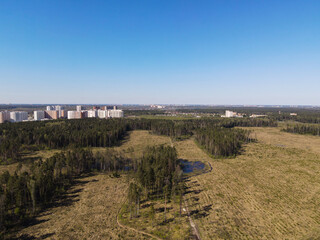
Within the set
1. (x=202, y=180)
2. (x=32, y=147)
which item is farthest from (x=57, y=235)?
(x=32, y=147)

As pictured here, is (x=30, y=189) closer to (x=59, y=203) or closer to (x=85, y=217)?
(x=59, y=203)

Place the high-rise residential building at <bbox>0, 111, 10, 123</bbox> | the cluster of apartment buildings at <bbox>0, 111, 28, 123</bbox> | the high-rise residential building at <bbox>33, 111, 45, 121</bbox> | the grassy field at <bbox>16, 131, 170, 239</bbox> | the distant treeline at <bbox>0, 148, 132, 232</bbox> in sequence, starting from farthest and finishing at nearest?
1. the high-rise residential building at <bbox>33, 111, 45, 121</bbox>
2. the cluster of apartment buildings at <bbox>0, 111, 28, 123</bbox>
3. the high-rise residential building at <bbox>0, 111, 10, 123</bbox>
4. the distant treeline at <bbox>0, 148, 132, 232</bbox>
5. the grassy field at <bbox>16, 131, 170, 239</bbox>

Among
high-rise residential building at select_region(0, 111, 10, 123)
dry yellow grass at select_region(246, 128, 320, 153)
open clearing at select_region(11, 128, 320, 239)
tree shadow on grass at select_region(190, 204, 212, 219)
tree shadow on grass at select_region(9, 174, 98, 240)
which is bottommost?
tree shadow on grass at select_region(9, 174, 98, 240)

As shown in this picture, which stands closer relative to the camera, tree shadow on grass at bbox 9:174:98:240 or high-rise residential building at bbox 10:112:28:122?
tree shadow on grass at bbox 9:174:98:240

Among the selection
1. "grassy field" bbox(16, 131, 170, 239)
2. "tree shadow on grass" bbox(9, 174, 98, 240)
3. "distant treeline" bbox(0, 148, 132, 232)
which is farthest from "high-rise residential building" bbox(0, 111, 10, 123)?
"grassy field" bbox(16, 131, 170, 239)

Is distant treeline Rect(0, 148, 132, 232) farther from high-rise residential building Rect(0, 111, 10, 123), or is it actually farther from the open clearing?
high-rise residential building Rect(0, 111, 10, 123)

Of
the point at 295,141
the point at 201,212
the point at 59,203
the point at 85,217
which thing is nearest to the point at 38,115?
the point at 59,203
